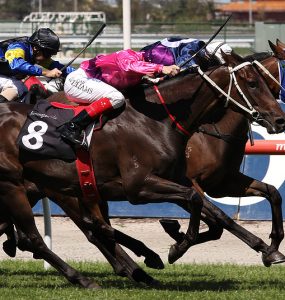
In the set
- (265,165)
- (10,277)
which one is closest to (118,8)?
(265,165)

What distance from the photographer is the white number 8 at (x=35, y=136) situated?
7.04m

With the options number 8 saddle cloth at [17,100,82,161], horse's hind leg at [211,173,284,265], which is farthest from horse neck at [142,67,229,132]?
horse's hind leg at [211,173,284,265]

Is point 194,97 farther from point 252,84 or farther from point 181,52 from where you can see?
point 181,52

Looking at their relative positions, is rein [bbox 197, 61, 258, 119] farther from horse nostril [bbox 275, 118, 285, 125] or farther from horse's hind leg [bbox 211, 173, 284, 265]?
horse's hind leg [bbox 211, 173, 284, 265]

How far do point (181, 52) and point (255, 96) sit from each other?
95 cm

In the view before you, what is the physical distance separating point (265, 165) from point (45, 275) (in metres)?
3.30

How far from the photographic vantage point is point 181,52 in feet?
24.9

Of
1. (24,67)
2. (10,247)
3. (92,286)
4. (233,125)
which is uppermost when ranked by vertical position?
(24,67)

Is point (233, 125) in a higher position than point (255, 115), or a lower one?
lower

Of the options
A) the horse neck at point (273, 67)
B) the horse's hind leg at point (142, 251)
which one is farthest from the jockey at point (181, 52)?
the horse's hind leg at point (142, 251)

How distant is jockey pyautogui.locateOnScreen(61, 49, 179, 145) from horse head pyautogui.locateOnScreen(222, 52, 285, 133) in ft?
1.43

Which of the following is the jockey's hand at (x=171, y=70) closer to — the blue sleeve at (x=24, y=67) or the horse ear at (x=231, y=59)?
the horse ear at (x=231, y=59)

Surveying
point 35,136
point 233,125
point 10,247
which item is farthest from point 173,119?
point 10,247

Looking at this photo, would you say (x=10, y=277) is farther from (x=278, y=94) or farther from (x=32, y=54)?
(x=278, y=94)
